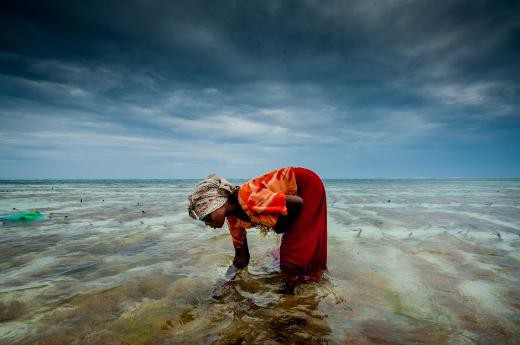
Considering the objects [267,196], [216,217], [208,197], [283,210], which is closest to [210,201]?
[208,197]

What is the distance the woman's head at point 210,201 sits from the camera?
2646 millimetres

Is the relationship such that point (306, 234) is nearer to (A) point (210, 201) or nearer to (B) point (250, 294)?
(B) point (250, 294)

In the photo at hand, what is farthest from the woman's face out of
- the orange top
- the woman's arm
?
the woman's arm

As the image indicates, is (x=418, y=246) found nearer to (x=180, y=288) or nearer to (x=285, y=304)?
(x=285, y=304)

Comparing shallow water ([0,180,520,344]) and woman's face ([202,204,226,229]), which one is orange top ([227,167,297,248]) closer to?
woman's face ([202,204,226,229])

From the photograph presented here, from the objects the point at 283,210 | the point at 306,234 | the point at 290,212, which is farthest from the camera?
the point at 306,234

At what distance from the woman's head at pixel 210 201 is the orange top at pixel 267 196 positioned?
0.58ft

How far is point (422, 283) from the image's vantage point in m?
3.26

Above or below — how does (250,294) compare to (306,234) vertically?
below

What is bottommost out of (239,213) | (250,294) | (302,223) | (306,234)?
(250,294)

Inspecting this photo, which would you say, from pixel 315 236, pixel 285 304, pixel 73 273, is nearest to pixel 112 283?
pixel 73 273

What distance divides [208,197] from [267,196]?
0.54 metres

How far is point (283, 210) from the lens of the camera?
8.60ft

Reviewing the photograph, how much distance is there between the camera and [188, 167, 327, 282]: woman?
266 centimetres
